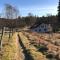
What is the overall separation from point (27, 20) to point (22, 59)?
152104 millimetres

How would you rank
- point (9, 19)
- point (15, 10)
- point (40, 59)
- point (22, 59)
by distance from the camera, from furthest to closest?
point (15, 10)
point (9, 19)
point (22, 59)
point (40, 59)

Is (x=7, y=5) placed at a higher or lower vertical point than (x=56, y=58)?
higher

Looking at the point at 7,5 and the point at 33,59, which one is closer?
the point at 33,59

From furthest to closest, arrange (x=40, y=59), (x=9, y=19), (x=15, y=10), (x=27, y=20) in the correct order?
(x=27, y=20) → (x=15, y=10) → (x=9, y=19) → (x=40, y=59)

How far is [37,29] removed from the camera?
398ft

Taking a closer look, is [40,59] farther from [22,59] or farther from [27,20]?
[27,20]

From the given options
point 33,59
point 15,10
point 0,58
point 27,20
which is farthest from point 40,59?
point 27,20

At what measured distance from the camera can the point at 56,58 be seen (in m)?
17.6

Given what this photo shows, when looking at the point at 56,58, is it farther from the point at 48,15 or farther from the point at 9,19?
the point at 48,15

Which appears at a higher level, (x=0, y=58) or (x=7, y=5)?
(x=7, y=5)

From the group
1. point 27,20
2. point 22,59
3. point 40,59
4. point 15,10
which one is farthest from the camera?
point 27,20

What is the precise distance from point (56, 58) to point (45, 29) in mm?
101366

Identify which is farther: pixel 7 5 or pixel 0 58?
pixel 7 5

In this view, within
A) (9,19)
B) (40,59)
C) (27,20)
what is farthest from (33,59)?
(27,20)
